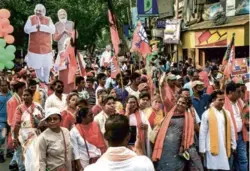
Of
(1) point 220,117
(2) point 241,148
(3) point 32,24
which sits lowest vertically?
(2) point 241,148

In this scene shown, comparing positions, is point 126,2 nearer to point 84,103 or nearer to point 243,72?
point 243,72

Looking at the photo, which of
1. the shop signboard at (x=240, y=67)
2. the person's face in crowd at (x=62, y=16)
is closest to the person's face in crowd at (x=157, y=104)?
the shop signboard at (x=240, y=67)

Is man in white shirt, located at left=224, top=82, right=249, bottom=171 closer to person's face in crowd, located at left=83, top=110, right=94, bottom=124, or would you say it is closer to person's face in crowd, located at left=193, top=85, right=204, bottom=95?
person's face in crowd, located at left=193, top=85, right=204, bottom=95

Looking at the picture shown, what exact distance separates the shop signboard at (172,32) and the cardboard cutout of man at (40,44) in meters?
13.7

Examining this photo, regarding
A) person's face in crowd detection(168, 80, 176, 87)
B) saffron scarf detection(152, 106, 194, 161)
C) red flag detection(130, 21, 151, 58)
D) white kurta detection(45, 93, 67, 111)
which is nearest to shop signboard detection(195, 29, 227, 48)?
red flag detection(130, 21, 151, 58)

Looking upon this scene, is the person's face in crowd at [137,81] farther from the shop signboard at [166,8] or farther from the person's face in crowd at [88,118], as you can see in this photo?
the shop signboard at [166,8]

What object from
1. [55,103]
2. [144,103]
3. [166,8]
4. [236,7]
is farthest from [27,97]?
[166,8]

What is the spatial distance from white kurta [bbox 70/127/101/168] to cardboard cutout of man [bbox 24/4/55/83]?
5.87 meters

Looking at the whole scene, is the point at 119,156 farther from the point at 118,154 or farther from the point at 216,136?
the point at 216,136

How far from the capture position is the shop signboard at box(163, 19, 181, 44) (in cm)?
2450

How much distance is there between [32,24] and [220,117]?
20.5 feet

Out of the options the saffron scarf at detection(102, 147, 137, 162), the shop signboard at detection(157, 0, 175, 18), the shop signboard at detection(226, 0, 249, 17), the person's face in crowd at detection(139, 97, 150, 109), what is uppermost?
the shop signboard at detection(157, 0, 175, 18)

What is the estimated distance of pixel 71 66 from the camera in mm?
9461

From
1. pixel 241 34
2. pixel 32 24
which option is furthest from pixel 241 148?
pixel 241 34
